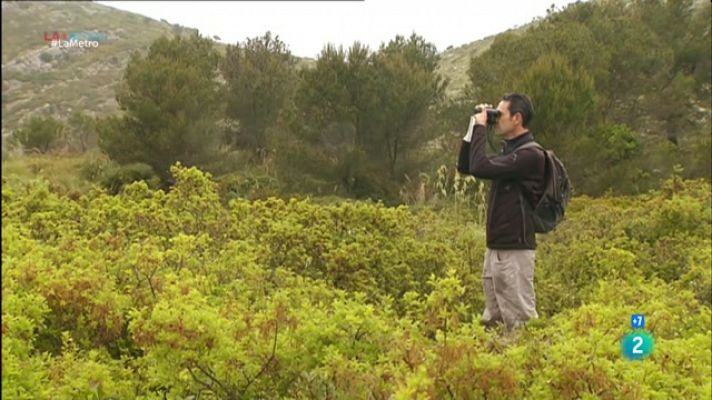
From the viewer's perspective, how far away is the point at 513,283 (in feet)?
13.9

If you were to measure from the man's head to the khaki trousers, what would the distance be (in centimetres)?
73

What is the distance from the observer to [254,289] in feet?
13.8

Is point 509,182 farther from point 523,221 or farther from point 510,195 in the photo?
point 523,221

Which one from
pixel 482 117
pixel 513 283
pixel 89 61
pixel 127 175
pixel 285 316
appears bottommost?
pixel 127 175

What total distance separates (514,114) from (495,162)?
0.37 metres

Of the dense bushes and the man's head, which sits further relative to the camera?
the man's head

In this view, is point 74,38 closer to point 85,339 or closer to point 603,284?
point 85,339

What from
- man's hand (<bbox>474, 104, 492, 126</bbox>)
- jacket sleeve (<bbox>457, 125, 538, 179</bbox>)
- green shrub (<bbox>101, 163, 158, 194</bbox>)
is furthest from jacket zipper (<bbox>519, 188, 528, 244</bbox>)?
green shrub (<bbox>101, 163, 158, 194</bbox>)

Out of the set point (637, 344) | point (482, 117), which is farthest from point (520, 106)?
point (637, 344)

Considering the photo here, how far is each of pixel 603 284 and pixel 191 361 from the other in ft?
10.6

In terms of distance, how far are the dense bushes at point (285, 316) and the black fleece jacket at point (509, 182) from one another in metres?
0.55

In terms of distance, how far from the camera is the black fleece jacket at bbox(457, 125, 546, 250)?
13.0 feet

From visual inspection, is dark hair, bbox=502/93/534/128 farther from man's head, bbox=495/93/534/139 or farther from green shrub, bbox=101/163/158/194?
green shrub, bbox=101/163/158/194

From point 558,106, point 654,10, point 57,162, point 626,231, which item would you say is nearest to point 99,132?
point 57,162
